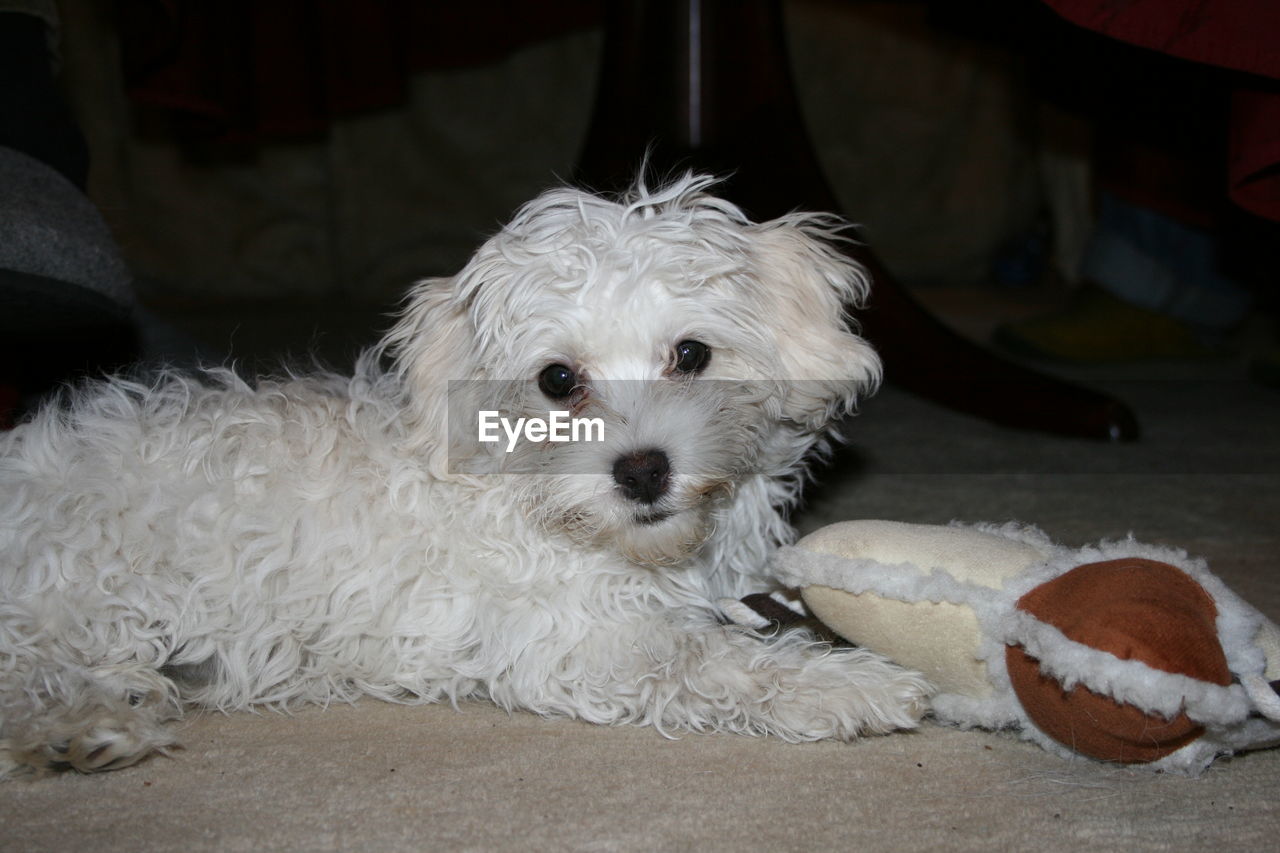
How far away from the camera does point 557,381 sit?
164 cm

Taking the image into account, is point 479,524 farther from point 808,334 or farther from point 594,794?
point 808,334

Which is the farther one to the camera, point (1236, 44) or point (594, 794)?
point (1236, 44)

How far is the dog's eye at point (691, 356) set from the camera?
1636 millimetres

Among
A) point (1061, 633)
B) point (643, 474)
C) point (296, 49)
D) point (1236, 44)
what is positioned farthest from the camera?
point (296, 49)

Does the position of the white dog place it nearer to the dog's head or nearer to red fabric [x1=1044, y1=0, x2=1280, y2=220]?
the dog's head

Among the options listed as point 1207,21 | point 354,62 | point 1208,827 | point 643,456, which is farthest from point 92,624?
point 354,62

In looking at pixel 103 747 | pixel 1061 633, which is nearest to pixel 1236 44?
pixel 1061 633

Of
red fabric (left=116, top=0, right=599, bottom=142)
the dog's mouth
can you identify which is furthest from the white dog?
red fabric (left=116, top=0, right=599, bottom=142)

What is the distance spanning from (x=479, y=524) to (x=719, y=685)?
0.42m

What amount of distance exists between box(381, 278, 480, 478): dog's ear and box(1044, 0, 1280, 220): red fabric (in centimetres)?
157

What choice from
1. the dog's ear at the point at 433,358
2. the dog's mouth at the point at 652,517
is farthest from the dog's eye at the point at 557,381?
the dog's mouth at the point at 652,517

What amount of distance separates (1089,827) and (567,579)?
0.75 metres

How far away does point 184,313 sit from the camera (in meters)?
4.96

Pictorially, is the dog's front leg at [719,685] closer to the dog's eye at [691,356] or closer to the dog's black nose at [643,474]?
the dog's black nose at [643,474]
